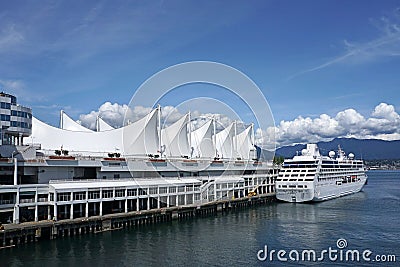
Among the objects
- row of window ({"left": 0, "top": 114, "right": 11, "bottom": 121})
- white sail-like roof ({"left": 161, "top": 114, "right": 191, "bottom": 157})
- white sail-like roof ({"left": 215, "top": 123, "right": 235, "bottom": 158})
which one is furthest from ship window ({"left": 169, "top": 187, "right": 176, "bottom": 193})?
white sail-like roof ({"left": 215, "top": 123, "right": 235, "bottom": 158})

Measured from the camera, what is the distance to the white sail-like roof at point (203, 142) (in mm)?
66188

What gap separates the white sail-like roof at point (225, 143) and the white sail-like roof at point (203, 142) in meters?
7.43

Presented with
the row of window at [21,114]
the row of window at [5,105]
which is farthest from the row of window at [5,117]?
the row of window at [5,105]

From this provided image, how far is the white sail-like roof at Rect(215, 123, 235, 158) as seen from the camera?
75.2 metres

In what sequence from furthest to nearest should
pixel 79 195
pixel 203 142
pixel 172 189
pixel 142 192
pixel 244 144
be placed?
pixel 244 144 → pixel 203 142 → pixel 172 189 → pixel 142 192 → pixel 79 195

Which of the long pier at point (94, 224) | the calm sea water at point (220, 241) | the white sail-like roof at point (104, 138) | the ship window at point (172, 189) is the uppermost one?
the white sail-like roof at point (104, 138)

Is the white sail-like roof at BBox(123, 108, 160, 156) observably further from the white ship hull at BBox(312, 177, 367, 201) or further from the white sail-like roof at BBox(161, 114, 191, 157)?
the white ship hull at BBox(312, 177, 367, 201)

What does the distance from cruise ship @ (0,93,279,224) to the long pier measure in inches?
40.9

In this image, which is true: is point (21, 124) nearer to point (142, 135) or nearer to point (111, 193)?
point (111, 193)

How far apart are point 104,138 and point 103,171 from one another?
9.67m

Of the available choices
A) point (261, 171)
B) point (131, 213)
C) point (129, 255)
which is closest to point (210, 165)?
point (261, 171)

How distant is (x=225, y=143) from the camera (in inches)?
2995

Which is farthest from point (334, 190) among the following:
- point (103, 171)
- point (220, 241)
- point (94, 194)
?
point (94, 194)

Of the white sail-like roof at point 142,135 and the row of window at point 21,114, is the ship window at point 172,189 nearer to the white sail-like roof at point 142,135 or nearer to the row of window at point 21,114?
the white sail-like roof at point 142,135
